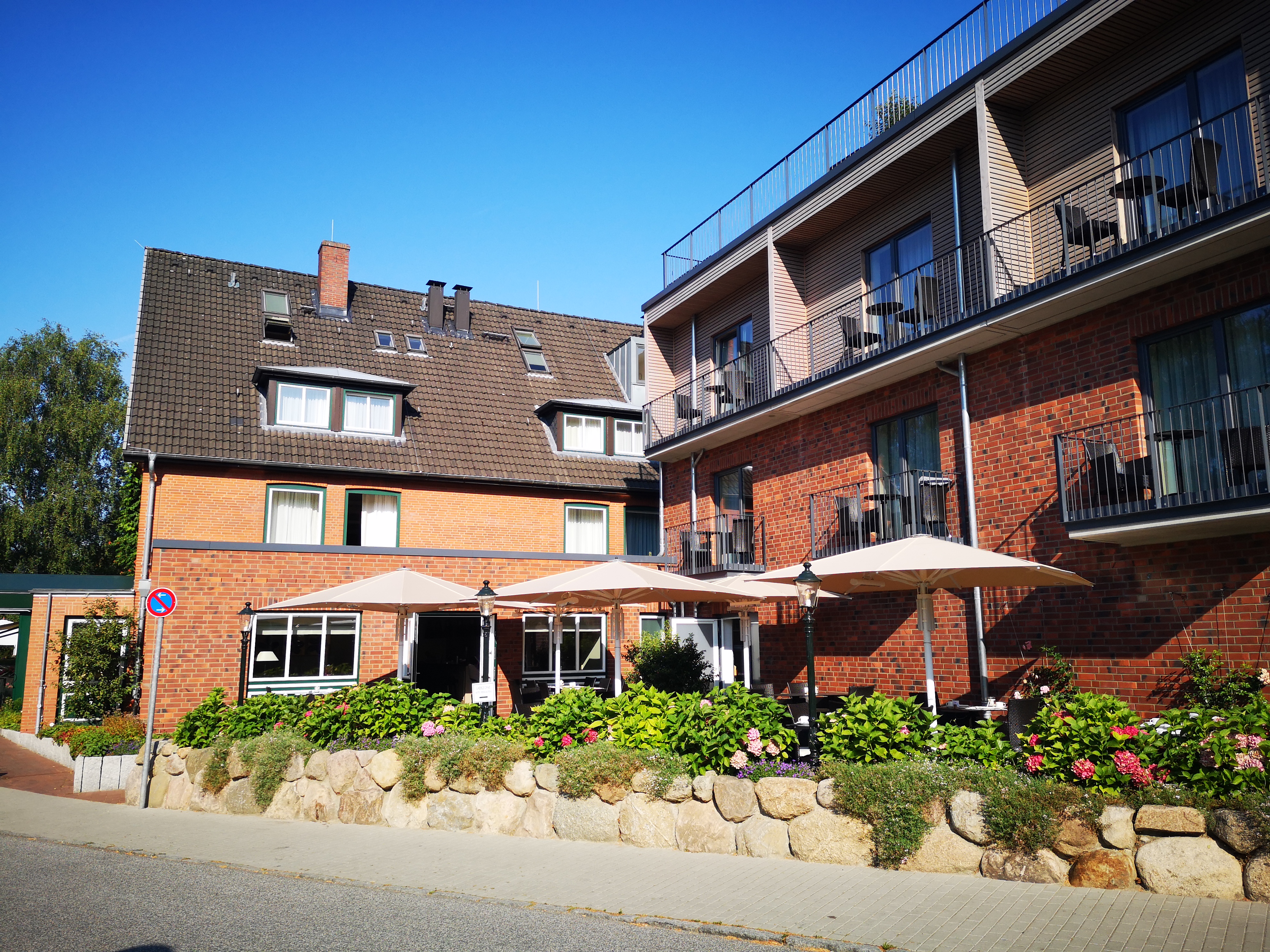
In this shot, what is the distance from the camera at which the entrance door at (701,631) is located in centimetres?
1967

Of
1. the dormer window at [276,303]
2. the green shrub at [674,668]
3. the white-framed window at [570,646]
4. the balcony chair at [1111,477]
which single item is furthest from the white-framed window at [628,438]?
the balcony chair at [1111,477]

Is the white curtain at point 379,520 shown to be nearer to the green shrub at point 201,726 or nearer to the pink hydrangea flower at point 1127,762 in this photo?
the green shrub at point 201,726

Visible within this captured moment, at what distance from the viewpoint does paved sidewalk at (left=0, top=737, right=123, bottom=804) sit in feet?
45.2

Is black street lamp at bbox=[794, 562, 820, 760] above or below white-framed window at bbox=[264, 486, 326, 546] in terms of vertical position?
below

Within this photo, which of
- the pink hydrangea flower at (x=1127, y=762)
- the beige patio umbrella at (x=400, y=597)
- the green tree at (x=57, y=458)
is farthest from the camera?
the green tree at (x=57, y=458)

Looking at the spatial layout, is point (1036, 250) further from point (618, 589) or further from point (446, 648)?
point (446, 648)

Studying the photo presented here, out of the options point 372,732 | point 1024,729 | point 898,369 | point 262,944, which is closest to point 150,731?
point 372,732

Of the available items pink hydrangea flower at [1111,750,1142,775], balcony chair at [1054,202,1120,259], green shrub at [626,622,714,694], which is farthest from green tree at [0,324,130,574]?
pink hydrangea flower at [1111,750,1142,775]

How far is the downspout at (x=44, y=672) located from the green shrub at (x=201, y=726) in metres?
7.25

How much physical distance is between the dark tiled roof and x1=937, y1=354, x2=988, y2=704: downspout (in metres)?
11.6

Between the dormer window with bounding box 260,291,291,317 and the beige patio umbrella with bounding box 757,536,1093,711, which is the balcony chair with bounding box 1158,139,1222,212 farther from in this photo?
the dormer window with bounding box 260,291,291,317

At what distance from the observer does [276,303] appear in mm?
24844

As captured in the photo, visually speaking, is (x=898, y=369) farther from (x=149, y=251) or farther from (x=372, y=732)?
(x=149, y=251)

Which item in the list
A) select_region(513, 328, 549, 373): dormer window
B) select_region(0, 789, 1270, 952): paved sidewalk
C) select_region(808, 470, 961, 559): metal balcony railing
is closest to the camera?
select_region(0, 789, 1270, 952): paved sidewalk
